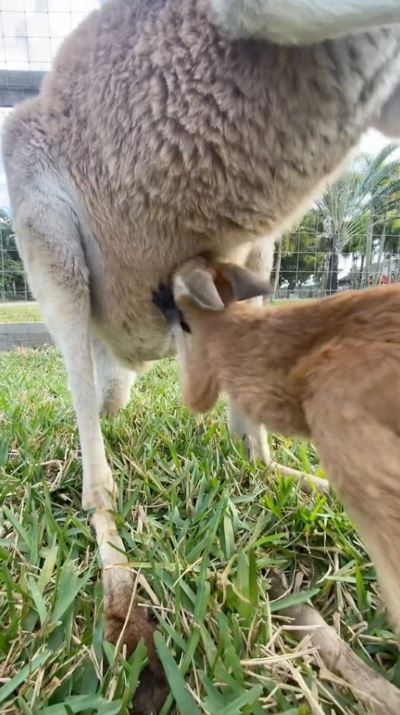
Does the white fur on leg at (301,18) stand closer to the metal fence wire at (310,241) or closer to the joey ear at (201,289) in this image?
the joey ear at (201,289)

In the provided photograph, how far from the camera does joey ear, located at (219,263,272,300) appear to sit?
138cm

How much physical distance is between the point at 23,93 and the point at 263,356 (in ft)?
7.37

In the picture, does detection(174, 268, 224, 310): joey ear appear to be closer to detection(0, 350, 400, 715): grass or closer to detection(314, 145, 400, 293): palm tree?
detection(0, 350, 400, 715): grass

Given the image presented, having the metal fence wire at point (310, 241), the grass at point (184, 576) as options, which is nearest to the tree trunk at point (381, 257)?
the metal fence wire at point (310, 241)

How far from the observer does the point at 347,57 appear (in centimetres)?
122

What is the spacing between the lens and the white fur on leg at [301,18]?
3.37 feet

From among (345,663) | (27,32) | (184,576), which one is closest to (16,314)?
(27,32)

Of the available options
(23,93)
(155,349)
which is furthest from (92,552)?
(23,93)

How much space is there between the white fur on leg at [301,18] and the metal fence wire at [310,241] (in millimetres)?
2017

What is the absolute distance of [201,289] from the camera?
1.30 m

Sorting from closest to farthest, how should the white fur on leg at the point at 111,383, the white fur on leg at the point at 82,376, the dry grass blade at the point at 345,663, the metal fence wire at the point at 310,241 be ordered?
1. the dry grass blade at the point at 345,663
2. the white fur on leg at the point at 82,376
3. the white fur on leg at the point at 111,383
4. the metal fence wire at the point at 310,241

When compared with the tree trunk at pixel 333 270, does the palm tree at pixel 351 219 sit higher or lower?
higher

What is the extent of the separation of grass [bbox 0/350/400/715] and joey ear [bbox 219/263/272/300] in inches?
19.8

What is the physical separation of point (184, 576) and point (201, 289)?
618mm
